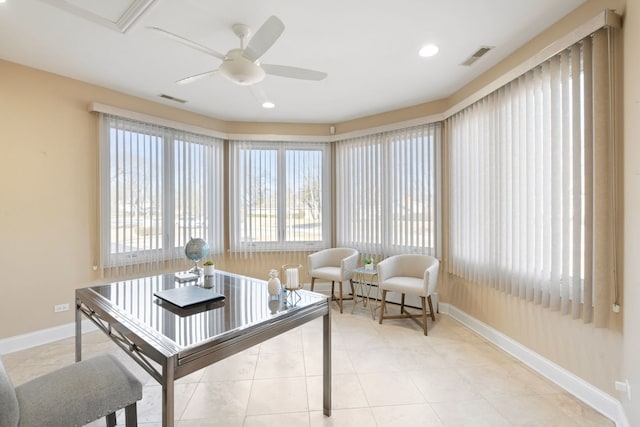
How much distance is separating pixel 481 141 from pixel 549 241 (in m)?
1.22

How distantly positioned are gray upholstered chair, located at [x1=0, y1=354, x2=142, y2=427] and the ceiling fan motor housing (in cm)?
187

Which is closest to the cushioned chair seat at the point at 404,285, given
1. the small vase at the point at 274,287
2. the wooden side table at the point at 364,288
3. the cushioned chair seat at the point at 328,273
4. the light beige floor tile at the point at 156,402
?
the wooden side table at the point at 364,288

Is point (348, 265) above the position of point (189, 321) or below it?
below

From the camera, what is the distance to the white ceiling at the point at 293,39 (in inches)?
78.2

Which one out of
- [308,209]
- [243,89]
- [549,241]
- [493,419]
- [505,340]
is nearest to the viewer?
[493,419]

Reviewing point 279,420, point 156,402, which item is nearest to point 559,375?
point 279,420

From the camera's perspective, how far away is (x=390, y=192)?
409cm

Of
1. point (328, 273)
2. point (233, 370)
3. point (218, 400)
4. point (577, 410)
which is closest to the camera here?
point (577, 410)

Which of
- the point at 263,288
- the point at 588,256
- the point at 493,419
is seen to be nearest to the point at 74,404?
the point at 263,288

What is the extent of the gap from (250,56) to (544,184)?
2.39 meters

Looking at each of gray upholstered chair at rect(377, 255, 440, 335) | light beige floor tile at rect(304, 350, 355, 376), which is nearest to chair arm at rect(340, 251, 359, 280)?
gray upholstered chair at rect(377, 255, 440, 335)

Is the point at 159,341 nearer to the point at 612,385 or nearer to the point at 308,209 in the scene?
the point at 612,385

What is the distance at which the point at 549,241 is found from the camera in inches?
88.5

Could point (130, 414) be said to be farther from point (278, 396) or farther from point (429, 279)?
point (429, 279)
